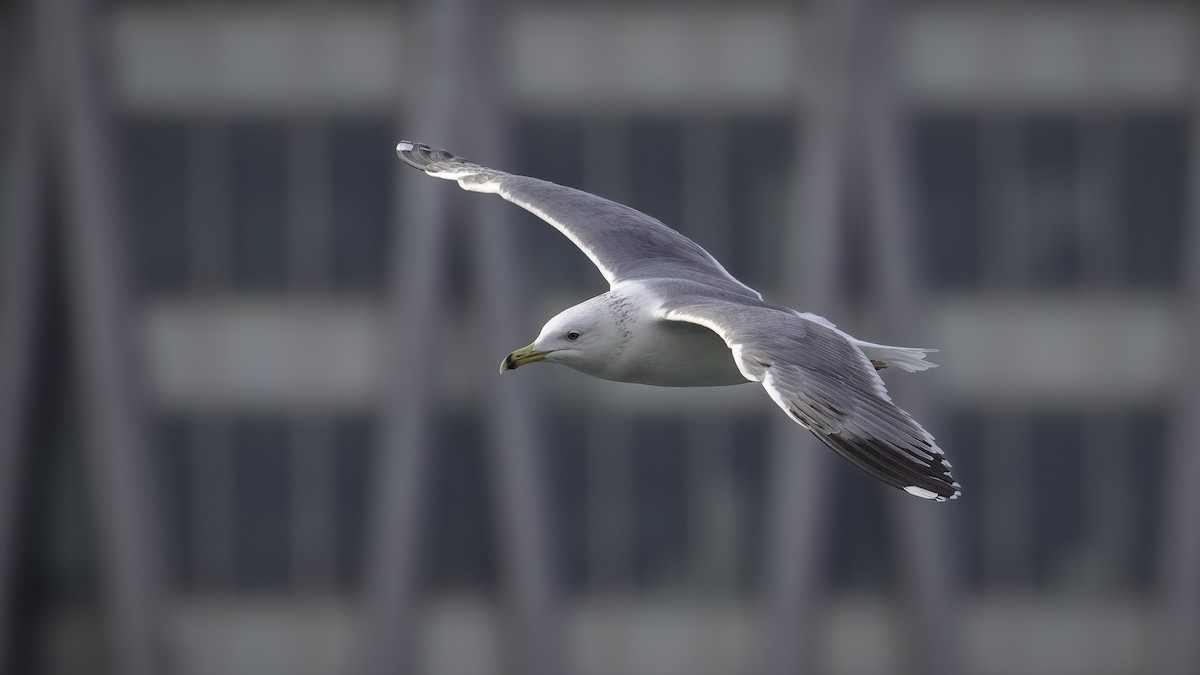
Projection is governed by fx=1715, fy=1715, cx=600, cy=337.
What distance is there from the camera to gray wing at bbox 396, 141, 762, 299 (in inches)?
417

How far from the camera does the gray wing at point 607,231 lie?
34.8 ft

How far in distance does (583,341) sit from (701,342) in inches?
25.4

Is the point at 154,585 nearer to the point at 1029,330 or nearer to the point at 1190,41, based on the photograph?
the point at 1029,330

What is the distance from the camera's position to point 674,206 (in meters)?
19.8

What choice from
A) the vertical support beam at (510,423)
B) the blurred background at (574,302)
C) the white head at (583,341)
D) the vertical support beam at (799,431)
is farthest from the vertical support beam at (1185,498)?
the white head at (583,341)

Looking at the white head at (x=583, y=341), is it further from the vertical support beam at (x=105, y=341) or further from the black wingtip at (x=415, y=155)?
the vertical support beam at (x=105, y=341)

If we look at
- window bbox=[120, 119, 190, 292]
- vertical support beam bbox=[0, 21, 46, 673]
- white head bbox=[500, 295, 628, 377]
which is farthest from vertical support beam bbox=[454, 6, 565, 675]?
white head bbox=[500, 295, 628, 377]

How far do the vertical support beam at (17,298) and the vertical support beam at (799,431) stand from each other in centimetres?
880

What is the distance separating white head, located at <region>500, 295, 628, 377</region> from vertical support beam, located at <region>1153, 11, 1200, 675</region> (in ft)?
40.5

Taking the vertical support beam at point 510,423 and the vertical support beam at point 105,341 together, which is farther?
the vertical support beam at point 105,341

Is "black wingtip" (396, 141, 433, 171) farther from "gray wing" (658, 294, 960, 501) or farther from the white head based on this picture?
"gray wing" (658, 294, 960, 501)

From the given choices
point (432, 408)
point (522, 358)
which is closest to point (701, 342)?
point (522, 358)

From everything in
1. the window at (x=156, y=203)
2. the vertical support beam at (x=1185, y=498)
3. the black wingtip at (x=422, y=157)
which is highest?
the black wingtip at (x=422, y=157)

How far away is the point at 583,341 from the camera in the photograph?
939 centimetres
